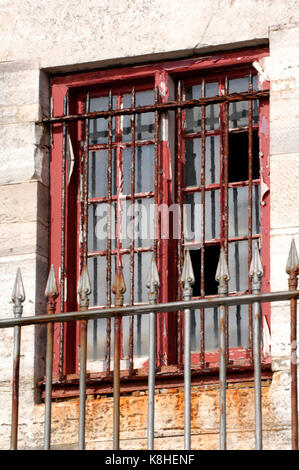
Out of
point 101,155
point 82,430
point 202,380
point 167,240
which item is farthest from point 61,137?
point 82,430

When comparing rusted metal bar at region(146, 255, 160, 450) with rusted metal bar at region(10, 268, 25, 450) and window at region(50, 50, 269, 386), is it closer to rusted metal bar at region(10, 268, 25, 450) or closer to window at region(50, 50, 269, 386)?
rusted metal bar at region(10, 268, 25, 450)

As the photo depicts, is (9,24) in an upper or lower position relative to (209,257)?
upper

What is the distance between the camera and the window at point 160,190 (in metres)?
8.12

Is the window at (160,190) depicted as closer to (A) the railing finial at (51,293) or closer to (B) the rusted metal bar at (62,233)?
(B) the rusted metal bar at (62,233)

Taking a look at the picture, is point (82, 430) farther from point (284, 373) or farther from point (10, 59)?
point (10, 59)

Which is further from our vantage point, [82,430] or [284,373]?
[284,373]

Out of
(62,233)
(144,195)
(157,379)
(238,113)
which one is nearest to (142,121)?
(144,195)

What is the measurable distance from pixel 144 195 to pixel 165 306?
1875mm

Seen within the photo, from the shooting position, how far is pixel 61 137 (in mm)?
8617

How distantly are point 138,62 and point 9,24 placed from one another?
86 centimetres

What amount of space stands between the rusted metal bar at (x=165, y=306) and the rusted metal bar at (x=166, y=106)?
1.86 meters

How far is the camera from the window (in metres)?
8.12

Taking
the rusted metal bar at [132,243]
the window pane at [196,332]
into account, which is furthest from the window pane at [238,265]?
the rusted metal bar at [132,243]

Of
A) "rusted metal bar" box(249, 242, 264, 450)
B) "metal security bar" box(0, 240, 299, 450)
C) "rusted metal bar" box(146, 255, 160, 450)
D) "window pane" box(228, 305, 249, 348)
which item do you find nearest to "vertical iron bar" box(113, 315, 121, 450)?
"metal security bar" box(0, 240, 299, 450)
